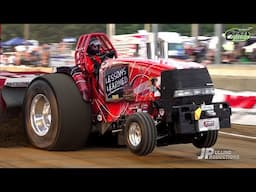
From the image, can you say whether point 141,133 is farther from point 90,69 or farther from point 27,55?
point 27,55

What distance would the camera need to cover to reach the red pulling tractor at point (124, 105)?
6.66 m

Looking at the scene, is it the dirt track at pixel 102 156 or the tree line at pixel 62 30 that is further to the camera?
the tree line at pixel 62 30

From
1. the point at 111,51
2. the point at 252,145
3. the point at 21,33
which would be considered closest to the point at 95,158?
the point at 111,51

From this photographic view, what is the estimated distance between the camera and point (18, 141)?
26.8 ft

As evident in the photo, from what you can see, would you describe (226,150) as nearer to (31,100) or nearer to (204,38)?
(31,100)

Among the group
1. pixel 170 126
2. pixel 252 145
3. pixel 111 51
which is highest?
pixel 111 51

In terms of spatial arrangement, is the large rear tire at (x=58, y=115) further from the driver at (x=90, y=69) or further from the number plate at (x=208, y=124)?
the number plate at (x=208, y=124)

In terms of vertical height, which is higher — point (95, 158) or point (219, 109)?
point (219, 109)

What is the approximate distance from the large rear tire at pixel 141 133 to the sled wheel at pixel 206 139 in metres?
0.91

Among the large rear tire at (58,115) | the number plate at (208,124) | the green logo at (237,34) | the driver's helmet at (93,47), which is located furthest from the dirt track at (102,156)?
the green logo at (237,34)

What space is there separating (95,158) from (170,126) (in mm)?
1079

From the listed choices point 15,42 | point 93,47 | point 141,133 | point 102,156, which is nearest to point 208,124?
point 141,133

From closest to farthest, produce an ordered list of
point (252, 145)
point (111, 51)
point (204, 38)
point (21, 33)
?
point (111, 51) → point (252, 145) → point (204, 38) → point (21, 33)

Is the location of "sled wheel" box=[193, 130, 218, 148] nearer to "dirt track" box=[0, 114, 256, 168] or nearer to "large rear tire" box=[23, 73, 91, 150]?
"dirt track" box=[0, 114, 256, 168]
